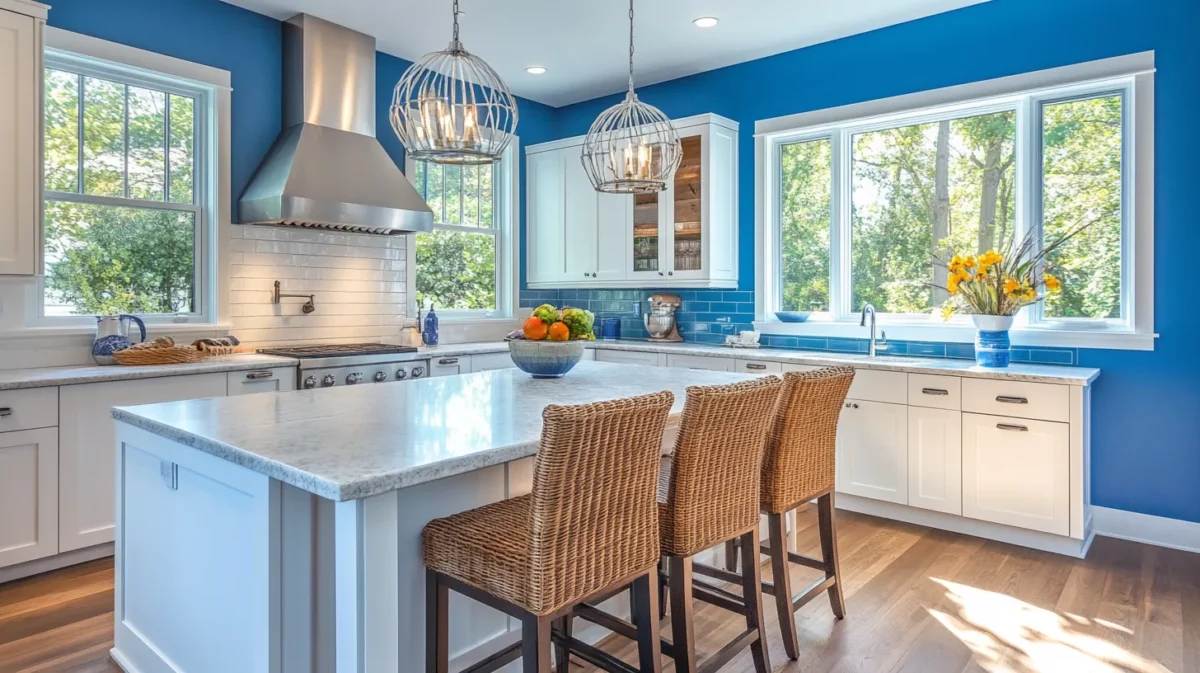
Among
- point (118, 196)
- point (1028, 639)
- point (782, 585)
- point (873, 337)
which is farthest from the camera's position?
point (873, 337)

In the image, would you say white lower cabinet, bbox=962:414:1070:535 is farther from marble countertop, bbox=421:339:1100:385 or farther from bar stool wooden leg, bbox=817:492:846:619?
bar stool wooden leg, bbox=817:492:846:619

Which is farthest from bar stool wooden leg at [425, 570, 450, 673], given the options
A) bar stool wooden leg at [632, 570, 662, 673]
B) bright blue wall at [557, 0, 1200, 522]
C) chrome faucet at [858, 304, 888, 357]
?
bright blue wall at [557, 0, 1200, 522]

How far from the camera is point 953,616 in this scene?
2.72 meters

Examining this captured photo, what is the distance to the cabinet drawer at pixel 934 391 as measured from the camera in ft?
11.8

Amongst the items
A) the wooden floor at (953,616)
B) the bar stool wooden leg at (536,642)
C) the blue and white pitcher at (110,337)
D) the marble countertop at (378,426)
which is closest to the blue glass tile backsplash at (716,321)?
the wooden floor at (953,616)

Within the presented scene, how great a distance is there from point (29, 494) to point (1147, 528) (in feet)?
16.8

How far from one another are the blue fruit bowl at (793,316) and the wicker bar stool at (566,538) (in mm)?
3154

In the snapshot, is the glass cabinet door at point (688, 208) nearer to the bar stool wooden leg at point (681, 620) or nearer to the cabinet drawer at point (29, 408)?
the bar stool wooden leg at point (681, 620)

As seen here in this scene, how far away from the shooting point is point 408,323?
5.03 m

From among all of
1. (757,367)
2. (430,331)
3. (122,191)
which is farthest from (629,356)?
(122,191)

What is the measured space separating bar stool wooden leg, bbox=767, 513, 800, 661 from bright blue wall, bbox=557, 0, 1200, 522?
2328 mm

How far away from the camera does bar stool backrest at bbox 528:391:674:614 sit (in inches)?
59.6

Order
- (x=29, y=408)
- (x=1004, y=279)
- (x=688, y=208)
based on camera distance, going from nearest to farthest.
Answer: (x=29, y=408) < (x=1004, y=279) < (x=688, y=208)

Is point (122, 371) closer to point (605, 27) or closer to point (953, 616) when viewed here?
point (605, 27)
